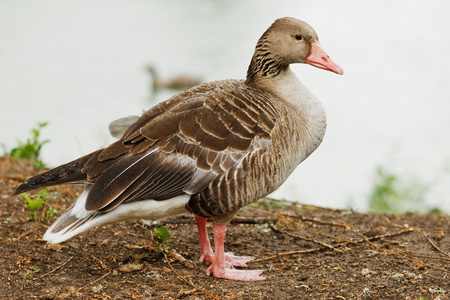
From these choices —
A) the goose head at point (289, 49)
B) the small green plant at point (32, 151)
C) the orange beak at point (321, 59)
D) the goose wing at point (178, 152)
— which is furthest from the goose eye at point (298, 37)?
the small green plant at point (32, 151)

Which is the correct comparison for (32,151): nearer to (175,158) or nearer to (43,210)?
(43,210)

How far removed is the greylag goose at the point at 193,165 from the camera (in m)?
4.56

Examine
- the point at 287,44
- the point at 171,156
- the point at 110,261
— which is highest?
the point at 287,44

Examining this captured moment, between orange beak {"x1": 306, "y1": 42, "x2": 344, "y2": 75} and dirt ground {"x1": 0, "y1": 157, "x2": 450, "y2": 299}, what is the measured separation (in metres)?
1.74

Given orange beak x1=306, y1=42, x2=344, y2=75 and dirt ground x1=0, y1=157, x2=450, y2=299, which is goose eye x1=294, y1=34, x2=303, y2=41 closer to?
orange beak x1=306, y1=42, x2=344, y2=75

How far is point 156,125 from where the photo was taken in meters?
4.78

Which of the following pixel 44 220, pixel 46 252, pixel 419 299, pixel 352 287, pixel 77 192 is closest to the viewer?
pixel 419 299

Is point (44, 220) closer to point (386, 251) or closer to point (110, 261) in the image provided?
point (110, 261)

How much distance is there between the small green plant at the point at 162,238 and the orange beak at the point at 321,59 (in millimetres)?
2195

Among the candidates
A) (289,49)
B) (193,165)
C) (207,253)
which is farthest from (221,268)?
(289,49)

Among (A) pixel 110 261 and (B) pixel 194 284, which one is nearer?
(B) pixel 194 284

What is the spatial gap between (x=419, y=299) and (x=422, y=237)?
6.06 ft

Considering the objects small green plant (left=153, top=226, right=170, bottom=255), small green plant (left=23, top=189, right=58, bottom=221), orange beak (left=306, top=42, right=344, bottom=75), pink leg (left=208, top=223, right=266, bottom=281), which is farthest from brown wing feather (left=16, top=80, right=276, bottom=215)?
orange beak (left=306, top=42, right=344, bottom=75)

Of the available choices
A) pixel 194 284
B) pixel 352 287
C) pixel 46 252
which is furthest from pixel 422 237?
pixel 46 252
